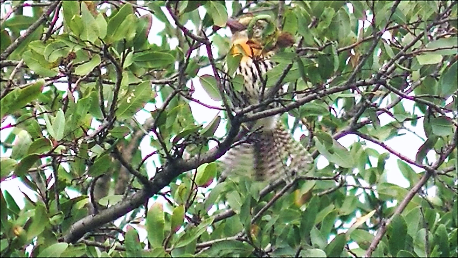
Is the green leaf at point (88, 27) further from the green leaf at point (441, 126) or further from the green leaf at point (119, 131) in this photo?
the green leaf at point (441, 126)

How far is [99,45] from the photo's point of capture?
2289 mm

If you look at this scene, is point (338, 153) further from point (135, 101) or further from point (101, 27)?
point (101, 27)

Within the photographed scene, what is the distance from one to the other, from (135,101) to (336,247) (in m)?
0.86

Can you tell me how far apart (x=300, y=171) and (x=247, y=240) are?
0.84 meters

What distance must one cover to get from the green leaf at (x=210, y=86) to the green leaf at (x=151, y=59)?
0.15 metres

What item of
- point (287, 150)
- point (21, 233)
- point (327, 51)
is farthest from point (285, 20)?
point (287, 150)

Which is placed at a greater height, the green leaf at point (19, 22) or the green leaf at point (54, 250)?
the green leaf at point (19, 22)

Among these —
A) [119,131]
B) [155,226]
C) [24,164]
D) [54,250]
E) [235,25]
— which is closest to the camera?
[54,250]

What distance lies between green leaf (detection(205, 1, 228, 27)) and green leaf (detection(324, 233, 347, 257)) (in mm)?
845

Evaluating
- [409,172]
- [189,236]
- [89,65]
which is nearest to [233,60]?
[89,65]

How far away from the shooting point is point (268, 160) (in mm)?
3635

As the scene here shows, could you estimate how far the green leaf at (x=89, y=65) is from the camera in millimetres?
2281

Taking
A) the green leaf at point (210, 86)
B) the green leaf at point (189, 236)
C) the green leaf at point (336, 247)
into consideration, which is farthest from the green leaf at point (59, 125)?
the green leaf at point (336, 247)

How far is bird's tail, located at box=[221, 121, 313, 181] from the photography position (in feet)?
11.5
